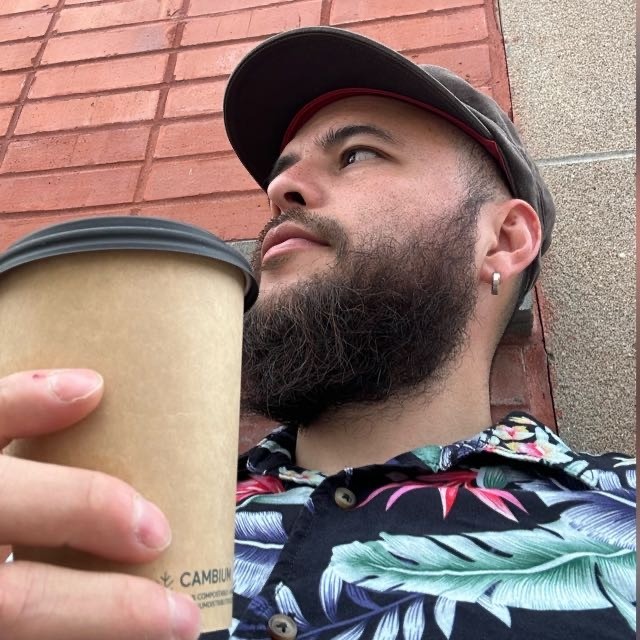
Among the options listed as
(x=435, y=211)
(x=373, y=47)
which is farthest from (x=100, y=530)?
(x=373, y=47)

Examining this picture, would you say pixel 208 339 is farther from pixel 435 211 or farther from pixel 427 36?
pixel 427 36

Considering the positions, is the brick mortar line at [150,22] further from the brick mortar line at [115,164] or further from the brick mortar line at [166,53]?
the brick mortar line at [115,164]

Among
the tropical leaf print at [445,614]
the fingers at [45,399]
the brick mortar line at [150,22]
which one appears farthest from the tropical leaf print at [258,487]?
the brick mortar line at [150,22]

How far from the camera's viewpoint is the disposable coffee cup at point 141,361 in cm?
44

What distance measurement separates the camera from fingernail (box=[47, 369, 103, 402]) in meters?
0.41

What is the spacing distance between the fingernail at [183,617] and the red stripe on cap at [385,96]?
3.41 feet

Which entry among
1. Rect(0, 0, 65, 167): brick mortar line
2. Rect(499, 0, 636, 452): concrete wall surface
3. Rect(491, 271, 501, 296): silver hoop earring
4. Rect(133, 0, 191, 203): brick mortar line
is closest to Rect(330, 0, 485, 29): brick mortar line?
Rect(499, 0, 636, 452): concrete wall surface

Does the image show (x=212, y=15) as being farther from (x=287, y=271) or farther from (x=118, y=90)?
(x=287, y=271)

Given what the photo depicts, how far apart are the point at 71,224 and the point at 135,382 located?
128 millimetres

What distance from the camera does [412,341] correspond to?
1.09m

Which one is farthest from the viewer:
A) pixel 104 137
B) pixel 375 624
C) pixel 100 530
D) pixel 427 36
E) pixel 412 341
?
pixel 104 137

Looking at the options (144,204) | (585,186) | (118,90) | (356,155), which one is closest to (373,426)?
(356,155)

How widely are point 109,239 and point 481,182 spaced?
0.96 metres

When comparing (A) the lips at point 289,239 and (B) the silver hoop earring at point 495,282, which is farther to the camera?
(B) the silver hoop earring at point 495,282
